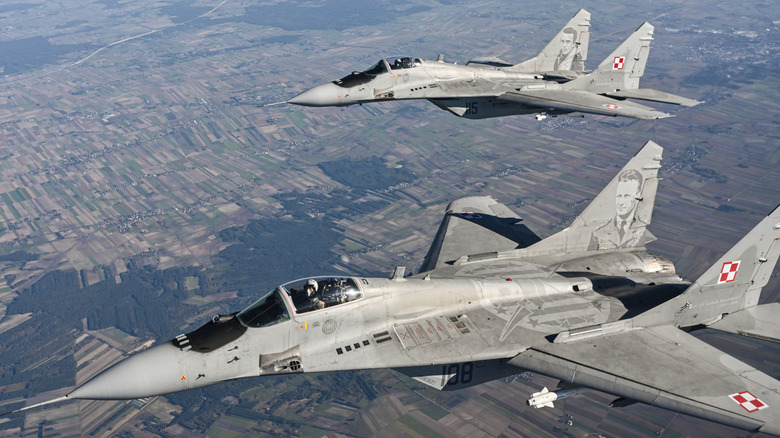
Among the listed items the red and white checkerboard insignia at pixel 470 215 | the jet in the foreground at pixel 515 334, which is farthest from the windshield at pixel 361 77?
the jet in the foreground at pixel 515 334

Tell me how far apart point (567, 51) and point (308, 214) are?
100m

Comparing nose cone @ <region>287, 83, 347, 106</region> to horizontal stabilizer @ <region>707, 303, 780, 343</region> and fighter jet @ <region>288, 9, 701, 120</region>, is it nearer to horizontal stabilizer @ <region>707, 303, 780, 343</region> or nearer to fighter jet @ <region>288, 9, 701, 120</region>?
fighter jet @ <region>288, 9, 701, 120</region>

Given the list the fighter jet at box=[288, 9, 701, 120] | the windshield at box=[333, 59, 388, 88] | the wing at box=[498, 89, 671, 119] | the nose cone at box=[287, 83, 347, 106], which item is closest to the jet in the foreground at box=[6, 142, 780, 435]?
the wing at box=[498, 89, 671, 119]

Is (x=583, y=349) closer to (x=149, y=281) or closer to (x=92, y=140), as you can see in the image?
(x=149, y=281)

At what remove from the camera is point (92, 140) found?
185125mm

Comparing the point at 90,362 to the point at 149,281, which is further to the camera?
the point at 149,281

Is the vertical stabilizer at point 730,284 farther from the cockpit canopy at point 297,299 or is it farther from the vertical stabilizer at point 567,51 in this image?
the vertical stabilizer at point 567,51

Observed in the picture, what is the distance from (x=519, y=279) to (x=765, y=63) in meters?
199

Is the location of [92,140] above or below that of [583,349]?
below

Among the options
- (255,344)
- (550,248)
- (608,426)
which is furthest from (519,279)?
(608,426)

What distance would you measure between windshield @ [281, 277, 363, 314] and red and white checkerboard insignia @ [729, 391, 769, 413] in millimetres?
12271

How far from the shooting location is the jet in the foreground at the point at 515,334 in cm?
1781

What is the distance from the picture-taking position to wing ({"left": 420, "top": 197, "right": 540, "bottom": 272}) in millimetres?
27172

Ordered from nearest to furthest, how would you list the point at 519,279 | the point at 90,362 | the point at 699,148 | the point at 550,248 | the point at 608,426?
the point at 519,279, the point at 550,248, the point at 608,426, the point at 90,362, the point at 699,148
